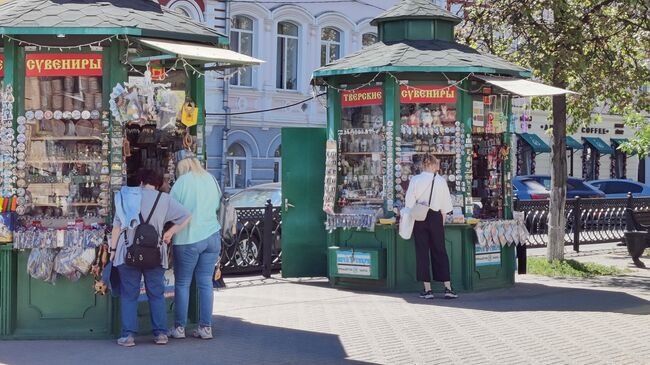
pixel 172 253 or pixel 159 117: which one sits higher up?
pixel 159 117

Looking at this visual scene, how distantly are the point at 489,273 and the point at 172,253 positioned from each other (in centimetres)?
538

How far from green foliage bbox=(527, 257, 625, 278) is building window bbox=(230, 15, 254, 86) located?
604 inches

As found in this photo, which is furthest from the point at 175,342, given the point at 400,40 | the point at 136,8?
the point at 400,40

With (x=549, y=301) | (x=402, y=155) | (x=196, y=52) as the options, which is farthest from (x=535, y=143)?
(x=196, y=52)

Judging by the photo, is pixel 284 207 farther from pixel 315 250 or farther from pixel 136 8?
pixel 136 8

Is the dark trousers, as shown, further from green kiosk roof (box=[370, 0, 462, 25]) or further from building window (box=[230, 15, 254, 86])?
building window (box=[230, 15, 254, 86])

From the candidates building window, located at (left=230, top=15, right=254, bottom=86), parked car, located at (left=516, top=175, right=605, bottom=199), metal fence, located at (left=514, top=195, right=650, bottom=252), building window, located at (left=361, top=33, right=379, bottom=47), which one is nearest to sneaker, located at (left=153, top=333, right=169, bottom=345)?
metal fence, located at (left=514, top=195, right=650, bottom=252)

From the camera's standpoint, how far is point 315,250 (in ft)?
47.7

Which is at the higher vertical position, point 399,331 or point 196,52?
point 196,52

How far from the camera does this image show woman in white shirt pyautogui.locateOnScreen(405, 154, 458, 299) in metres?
12.5

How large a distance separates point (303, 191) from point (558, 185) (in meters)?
4.58

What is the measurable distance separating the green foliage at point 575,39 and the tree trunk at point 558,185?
51cm

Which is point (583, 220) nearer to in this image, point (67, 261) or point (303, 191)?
point (303, 191)

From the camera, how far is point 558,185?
54.4 feet
